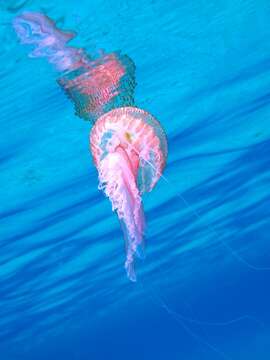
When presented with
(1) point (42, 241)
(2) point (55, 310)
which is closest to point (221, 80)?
(1) point (42, 241)

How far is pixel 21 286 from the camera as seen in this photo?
2052 centimetres

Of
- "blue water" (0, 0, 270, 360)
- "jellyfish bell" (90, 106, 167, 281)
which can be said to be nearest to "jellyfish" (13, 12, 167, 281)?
"jellyfish bell" (90, 106, 167, 281)

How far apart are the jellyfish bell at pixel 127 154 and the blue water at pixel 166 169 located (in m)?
1.83

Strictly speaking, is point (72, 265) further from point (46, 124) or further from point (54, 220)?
point (46, 124)

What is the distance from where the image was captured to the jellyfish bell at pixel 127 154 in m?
5.95

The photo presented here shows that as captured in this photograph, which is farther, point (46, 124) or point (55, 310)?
point (55, 310)

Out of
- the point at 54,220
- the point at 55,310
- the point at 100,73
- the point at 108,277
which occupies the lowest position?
the point at 55,310

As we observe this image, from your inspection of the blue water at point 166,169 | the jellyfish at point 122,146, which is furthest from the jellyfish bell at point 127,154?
the blue water at point 166,169

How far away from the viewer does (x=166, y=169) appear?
1411 cm

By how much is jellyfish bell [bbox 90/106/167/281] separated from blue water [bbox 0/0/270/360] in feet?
5.99

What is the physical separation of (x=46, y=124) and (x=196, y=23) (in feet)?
11.6

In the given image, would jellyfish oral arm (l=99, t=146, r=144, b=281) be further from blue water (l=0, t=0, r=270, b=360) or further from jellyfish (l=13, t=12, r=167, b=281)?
blue water (l=0, t=0, r=270, b=360)

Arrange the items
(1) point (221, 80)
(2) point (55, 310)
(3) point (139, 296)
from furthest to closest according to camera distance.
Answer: (3) point (139, 296) < (2) point (55, 310) < (1) point (221, 80)

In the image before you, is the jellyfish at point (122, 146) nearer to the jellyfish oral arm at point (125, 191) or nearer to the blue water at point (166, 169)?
the jellyfish oral arm at point (125, 191)
